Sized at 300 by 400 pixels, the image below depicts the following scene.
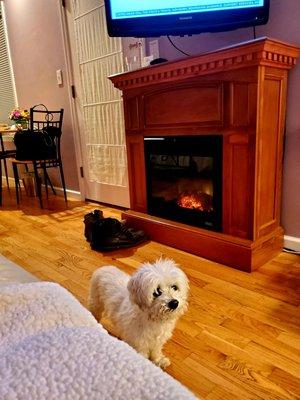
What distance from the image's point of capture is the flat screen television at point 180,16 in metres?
1.76

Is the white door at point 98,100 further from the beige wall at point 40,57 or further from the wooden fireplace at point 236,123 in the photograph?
the wooden fireplace at point 236,123

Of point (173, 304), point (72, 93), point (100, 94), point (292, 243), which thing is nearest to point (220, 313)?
point (173, 304)

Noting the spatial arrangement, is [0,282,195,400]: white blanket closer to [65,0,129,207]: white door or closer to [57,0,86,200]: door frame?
[65,0,129,207]: white door

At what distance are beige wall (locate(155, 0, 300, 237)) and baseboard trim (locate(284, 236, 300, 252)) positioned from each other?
26 millimetres

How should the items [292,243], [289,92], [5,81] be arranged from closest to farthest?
[289,92], [292,243], [5,81]

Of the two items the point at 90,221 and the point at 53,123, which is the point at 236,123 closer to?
the point at 90,221

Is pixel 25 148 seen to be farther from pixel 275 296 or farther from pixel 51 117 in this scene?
pixel 275 296

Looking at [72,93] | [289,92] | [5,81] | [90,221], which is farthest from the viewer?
[5,81]

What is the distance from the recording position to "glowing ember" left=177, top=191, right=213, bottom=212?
211 cm

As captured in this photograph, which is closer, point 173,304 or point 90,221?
point 173,304

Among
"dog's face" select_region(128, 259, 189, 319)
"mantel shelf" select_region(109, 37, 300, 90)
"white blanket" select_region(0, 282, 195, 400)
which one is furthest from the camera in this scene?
"mantel shelf" select_region(109, 37, 300, 90)

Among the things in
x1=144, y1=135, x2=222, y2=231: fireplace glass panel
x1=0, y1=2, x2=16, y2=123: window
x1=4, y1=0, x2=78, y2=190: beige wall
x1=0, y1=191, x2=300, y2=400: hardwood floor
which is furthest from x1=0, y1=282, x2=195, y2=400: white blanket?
x1=0, y1=2, x2=16, y2=123: window

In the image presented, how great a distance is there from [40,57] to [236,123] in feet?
10.1

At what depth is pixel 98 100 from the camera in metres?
3.21
